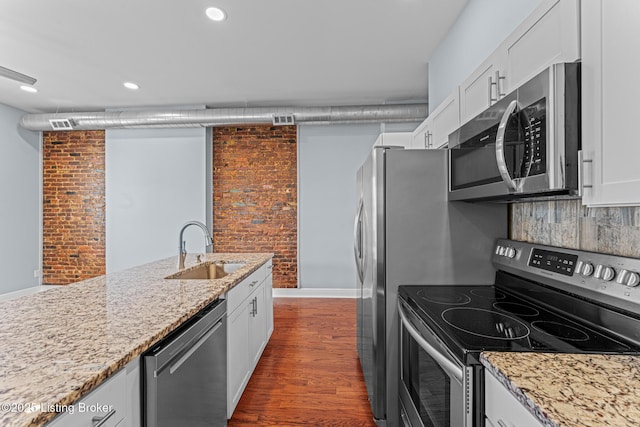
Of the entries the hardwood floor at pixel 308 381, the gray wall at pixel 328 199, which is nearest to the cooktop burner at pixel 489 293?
the hardwood floor at pixel 308 381

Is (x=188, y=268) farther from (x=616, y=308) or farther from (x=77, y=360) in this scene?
(x=616, y=308)

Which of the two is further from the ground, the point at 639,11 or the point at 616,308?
the point at 639,11

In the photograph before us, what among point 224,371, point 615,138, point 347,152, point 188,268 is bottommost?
point 224,371

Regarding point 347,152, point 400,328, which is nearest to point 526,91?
point 400,328

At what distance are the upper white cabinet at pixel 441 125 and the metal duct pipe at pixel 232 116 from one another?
166 cm

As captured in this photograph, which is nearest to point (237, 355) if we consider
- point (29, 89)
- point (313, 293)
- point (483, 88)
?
point (483, 88)

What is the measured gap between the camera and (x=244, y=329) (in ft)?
7.43

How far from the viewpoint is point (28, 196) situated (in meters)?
5.04

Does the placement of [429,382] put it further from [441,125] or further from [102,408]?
[441,125]

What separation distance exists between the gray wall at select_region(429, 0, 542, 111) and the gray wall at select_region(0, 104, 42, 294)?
571 cm

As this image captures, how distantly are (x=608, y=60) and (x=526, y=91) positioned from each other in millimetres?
239

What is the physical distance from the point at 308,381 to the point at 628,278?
2.12 m

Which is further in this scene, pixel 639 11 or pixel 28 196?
pixel 28 196

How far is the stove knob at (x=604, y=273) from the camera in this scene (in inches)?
43.9
